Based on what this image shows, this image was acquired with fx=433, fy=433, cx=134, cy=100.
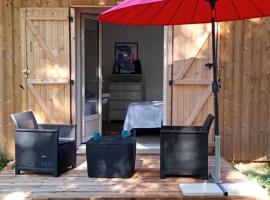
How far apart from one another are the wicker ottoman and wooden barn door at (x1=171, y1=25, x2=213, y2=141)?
1.59 metres

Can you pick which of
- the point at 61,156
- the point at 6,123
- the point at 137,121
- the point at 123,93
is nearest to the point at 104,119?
the point at 123,93

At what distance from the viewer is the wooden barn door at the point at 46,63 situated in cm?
619

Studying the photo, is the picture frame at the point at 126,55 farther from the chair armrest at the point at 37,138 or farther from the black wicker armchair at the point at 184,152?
the black wicker armchair at the point at 184,152

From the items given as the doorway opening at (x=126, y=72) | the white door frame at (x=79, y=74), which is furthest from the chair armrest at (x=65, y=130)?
the doorway opening at (x=126, y=72)

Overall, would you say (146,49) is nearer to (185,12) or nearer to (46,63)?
(46,63)

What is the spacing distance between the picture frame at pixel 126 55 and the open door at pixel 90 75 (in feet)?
13.4

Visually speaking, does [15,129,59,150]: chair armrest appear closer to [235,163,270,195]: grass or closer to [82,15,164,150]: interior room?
[235,163,270,195]: grass

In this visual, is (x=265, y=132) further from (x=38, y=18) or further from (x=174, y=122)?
(x=38, y=18)

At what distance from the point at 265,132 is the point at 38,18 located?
3722mm

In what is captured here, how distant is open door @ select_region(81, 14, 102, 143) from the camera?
21.8 feet

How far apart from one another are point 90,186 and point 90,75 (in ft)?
8.84

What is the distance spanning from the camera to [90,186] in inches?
178

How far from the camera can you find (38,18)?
618 centimetres

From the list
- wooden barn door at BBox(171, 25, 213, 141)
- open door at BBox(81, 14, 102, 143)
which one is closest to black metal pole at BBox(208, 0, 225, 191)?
wooden barn door at BBox(171, 25, 213, 141)
